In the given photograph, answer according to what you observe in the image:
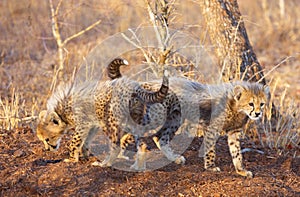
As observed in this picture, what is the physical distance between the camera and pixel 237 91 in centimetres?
453

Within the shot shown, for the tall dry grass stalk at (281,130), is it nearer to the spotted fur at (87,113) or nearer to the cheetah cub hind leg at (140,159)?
the cheetah cub hind leg at (140,159)

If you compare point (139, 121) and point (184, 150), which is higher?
point (139, 121)

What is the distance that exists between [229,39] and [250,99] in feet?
4.97

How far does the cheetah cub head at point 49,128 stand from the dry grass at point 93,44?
945mm

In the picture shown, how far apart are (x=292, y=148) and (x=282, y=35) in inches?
239

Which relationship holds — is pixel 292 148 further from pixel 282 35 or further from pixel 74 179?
pixel 282 35

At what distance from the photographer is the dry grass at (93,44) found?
5855mm

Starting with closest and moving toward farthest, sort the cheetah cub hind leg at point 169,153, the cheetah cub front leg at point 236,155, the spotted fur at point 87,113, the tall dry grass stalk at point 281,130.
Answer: the cheetah cub front leg at point 236,155 → the spotted fur at point 87,113 → the cheetah cub hind leg at point 169,153 → the tall dry grass stalk at point 281,130

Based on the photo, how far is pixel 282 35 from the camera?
1125 cm

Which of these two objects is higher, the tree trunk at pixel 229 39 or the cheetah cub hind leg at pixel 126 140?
the tree trunk at pixel 229 39

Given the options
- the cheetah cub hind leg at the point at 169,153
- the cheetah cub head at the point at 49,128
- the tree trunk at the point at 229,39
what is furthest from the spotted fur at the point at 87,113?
the tree trunk at the point at 229,39

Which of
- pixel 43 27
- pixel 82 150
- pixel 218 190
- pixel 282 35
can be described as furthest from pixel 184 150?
pixel 282 35

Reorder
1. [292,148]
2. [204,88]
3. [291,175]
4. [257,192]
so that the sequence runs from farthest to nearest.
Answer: [292,148], [204,88], [291,175], [257,192]

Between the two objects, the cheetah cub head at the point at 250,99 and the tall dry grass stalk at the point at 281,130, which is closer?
the cheetah cub head at the point at 250,99
